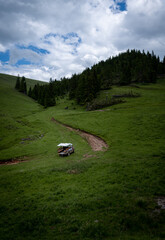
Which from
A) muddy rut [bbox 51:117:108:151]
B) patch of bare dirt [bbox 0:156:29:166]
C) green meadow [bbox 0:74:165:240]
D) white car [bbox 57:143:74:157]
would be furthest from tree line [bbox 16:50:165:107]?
green meadow [bbox 0:74:165:240]

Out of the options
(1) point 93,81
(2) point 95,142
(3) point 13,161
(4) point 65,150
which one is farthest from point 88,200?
(1) point 93,81

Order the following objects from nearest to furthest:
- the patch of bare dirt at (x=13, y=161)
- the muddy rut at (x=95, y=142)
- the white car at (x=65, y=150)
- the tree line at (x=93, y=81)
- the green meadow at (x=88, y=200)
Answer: the green meadow at (x=88, y=200) → the patch of bare dirt at (x=13, y=161) → the white car at (x=65, y=150) → the muddy rut at (x=95, y=142) → the tree line at (x=93, y=81)

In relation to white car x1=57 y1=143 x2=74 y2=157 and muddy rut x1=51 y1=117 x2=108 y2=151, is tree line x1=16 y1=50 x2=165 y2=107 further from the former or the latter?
white car x1=57 y1=143 x2=74 y2=157

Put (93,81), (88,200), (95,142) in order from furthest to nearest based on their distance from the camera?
(93,81)
(95,142)
(88,200)

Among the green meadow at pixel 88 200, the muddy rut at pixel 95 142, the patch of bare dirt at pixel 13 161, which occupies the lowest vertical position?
the patch of bare dirt at pixel 13 161

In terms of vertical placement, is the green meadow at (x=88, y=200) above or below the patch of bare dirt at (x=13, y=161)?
above

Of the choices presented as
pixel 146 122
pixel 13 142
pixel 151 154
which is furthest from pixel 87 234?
pixel 146 122

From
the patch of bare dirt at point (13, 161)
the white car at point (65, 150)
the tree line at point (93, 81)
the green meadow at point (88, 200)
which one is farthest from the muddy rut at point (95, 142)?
the tree line at point (93, 81)

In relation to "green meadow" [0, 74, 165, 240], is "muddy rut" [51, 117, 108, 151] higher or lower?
lower

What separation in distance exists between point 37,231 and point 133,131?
1150 inches

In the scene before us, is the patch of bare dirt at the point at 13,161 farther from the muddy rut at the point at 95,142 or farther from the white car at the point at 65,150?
the muddy rut at the point at 95,142

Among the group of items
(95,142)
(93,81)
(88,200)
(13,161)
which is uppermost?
(93,81)

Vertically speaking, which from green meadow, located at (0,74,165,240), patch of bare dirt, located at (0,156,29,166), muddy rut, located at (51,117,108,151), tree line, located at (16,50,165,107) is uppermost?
tree line, located at (16,50,165,107)

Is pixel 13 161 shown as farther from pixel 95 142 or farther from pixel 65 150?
pixel 95 142
